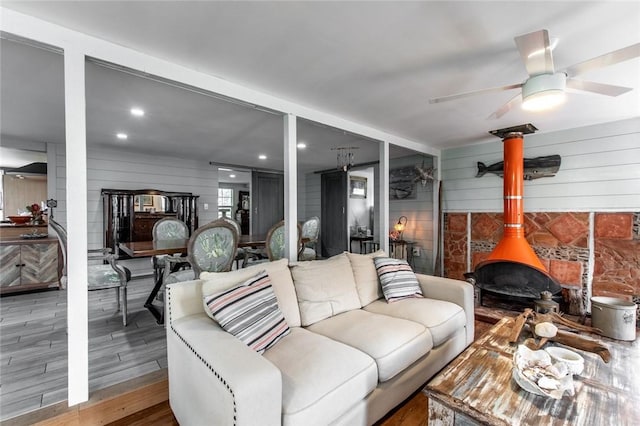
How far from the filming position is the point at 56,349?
2473 millimetres

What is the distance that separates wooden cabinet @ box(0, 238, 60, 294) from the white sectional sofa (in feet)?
12.9

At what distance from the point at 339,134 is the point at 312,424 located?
3449 millimetres

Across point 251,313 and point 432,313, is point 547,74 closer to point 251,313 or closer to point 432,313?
point 432,313

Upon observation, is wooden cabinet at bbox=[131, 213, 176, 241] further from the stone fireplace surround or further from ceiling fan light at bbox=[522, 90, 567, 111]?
the stone fireplace surround

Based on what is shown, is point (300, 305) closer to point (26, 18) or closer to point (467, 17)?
point (467, 17)

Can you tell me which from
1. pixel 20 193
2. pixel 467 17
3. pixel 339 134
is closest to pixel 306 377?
pixel 467 17

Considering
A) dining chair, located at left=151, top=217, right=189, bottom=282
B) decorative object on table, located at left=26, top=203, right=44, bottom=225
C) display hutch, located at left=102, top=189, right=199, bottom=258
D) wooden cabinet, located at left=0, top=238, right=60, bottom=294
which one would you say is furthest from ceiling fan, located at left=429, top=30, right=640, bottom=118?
decorative object on table, located at left=26, top=203, right=44, bottom=225

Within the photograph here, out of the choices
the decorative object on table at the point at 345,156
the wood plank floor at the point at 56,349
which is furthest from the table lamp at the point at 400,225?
the wood plank floor at the point at 56,349

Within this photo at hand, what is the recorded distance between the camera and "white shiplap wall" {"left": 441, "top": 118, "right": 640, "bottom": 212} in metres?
3.33

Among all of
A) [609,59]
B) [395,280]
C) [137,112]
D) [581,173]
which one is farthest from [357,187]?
[609,59]

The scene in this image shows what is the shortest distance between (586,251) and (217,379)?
4.47m

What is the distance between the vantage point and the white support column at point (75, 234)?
167 centimetres

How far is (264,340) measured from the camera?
1.66m

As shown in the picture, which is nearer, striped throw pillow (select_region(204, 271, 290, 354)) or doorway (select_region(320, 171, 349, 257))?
striped throw pillow (select_region(204, 271, 290, 354))
